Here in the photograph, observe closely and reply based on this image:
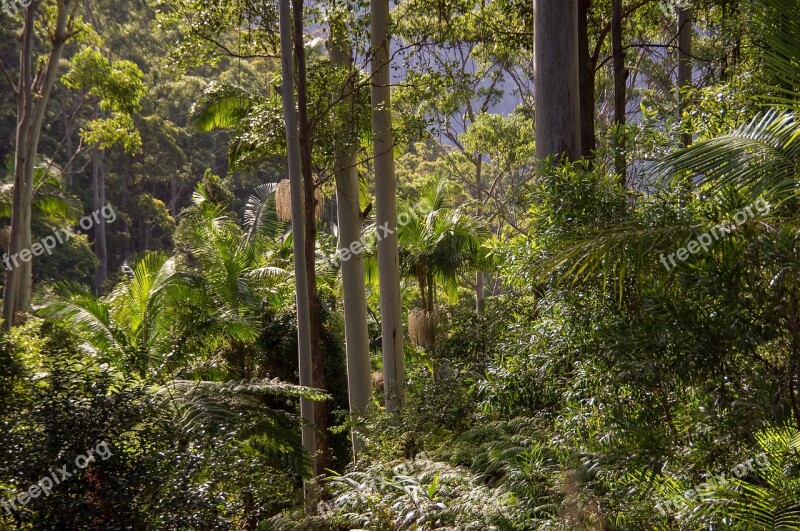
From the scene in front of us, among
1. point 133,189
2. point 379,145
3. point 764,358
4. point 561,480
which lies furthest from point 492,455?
point 133,189

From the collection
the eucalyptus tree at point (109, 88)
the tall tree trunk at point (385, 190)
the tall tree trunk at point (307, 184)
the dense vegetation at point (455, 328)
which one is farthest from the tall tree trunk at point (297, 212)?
the eucalyptus tree at point (109, 88)

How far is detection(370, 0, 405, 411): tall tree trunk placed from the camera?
10711 mm

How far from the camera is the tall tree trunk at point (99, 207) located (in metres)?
31.0

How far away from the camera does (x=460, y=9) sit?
12.3m

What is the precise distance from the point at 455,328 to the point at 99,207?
2454 cm

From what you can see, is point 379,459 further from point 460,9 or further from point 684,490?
point 460,9

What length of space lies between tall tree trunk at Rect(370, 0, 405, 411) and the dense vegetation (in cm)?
5

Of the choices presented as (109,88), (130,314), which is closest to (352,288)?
(130,314)

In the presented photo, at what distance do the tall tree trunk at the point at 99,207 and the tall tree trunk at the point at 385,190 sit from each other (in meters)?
22.9

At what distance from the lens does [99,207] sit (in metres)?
31.4

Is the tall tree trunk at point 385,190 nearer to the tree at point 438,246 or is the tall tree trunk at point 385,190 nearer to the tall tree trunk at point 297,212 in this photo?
the tall tree trunk at point 297,212

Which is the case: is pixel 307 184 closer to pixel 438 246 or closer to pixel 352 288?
pixel 352 288

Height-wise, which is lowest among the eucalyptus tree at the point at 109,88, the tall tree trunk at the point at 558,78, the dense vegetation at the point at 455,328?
the dense vegetation at the point at 455,328

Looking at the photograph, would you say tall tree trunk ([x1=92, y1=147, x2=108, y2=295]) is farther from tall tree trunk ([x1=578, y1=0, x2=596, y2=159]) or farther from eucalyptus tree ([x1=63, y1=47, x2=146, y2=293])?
tall tree trunk ([x1=578, y1=0, x2=596, y2=159])
